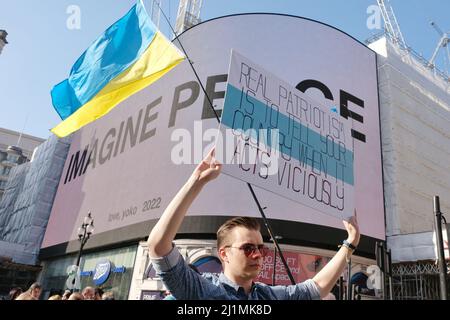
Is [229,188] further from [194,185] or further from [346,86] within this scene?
[194,185]

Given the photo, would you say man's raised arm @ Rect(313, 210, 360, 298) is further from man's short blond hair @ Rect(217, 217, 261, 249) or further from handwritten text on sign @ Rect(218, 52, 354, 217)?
handwritten text on sign @ Rect(218, 52, 354, 217)

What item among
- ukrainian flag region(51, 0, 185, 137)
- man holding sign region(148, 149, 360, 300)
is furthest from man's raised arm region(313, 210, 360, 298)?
ukrainian flag region(51, 0, 185, 137)

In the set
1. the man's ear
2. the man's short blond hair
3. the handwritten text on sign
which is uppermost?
the handwritten text on sign

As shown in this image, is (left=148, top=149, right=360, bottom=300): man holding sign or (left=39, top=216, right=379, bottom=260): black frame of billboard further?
(left=39, top=216, right=379, bottom=260): black frame of billboard

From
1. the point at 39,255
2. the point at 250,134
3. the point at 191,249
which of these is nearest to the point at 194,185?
the point at 250,134

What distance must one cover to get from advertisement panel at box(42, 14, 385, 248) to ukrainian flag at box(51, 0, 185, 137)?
14.1 meters

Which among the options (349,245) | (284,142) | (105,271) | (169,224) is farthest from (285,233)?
(169,224)

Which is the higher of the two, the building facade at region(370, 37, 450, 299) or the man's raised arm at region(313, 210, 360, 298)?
the building facade at region(370, 37, 450, 299)

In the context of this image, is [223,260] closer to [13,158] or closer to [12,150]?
[12,150]

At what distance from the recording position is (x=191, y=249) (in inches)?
819

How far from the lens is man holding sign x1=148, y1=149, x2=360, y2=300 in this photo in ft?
5.91

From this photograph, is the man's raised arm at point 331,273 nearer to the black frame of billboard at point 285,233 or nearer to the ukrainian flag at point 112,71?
the ukrainian flag at point 112,71
